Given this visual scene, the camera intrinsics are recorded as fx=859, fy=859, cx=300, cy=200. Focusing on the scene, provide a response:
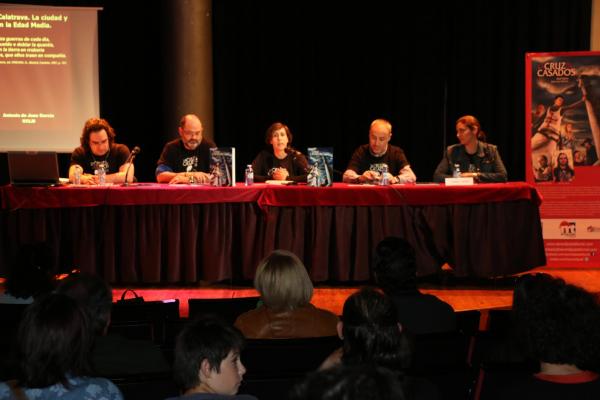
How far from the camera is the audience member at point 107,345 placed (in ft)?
7.99

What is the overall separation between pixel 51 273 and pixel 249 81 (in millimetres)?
4965

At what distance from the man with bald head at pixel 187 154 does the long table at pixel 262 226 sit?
478 mm

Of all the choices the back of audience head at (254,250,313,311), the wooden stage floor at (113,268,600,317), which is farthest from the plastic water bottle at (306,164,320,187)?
the back of audience head at (254,250,313,311)

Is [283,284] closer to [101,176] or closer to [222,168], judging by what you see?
[222,168]

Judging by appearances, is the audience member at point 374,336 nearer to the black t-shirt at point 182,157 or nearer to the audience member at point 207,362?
the audience member at point 207,362

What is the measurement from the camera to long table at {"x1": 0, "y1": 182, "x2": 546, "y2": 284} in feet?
19.0

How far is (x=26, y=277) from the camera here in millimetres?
3393

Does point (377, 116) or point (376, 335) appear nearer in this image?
point (376, 335)

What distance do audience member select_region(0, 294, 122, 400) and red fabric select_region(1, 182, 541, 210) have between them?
3904 mm

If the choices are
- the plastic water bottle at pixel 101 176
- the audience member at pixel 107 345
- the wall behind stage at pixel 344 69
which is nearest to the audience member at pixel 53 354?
the audience member at pixel 107 345

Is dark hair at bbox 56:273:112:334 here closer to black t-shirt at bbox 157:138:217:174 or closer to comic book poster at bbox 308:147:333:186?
comic book poster at bbox 308:147:333:186

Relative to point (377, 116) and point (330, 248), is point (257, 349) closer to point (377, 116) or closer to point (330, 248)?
point (330, 248)

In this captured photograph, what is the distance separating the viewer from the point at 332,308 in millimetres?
5391

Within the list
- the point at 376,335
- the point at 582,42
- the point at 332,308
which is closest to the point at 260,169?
the point at 332,308
